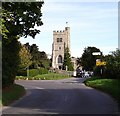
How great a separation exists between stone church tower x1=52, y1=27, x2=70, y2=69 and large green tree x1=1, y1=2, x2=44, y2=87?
12514cm

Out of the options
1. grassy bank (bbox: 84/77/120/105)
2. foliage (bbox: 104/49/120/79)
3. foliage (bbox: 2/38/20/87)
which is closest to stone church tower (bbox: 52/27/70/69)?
foliage (bbox: 104/49/120/79)

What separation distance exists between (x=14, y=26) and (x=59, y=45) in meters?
133

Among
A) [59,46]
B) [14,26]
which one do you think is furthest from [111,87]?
[59,46]

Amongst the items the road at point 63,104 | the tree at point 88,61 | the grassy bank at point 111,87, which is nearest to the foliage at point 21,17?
the road at point 63,104

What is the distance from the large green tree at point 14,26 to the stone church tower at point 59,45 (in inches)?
4927

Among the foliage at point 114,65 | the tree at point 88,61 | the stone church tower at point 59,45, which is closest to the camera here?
the foliage at point 114,65

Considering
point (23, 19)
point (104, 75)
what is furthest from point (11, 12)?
point (104, 75)

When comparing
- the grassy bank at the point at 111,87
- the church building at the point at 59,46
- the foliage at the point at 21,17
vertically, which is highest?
the church building at the point at 59,46

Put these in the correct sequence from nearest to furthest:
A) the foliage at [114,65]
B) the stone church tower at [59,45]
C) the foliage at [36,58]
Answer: the foliage at [114,65], the foliage at [36,58], the stone church tower at [59,45]

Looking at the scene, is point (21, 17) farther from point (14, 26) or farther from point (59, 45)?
point (59, 45)

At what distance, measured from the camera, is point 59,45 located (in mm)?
164625

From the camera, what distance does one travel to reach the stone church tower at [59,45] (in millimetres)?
163000

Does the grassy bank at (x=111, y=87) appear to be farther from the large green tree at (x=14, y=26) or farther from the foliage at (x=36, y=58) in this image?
the foliage at (x=36, y=58)

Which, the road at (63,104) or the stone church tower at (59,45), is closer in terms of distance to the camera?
the road at (63,104)
